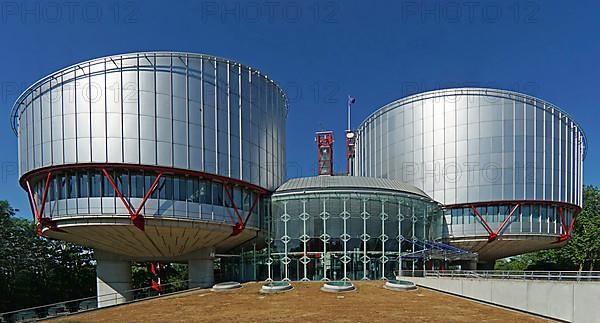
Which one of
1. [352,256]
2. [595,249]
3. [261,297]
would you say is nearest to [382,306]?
[261,297]

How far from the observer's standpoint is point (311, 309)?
74.2ft

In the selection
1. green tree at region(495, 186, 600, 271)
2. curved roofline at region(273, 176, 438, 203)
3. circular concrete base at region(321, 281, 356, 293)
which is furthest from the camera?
green tree at region(495, 186, 600, 271)

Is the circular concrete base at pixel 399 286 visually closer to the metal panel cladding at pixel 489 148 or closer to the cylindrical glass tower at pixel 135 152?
the cylindrical glass tower at pixel 135 152

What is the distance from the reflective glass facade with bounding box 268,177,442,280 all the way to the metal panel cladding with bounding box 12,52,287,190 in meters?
8.09

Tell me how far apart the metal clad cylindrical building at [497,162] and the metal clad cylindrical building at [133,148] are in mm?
28809

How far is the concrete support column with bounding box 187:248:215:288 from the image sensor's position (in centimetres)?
3869

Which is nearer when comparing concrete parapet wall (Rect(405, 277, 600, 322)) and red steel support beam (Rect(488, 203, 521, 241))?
concrete parapet wall (Rect(405, 277, 600, 322))

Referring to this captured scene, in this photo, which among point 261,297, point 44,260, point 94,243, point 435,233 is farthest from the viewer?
point 44,260

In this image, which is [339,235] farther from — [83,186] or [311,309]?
[83,186]

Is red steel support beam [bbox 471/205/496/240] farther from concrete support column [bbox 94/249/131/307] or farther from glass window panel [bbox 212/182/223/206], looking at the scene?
concrete support column [bbox 94/249/131/307]

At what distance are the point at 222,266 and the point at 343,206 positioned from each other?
55.0 feet

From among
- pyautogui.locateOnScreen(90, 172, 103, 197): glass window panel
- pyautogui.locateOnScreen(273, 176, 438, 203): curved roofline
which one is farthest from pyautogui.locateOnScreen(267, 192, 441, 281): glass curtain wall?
pyautogui.locateOnScreen(90, 172, 103, 197): glass window panel

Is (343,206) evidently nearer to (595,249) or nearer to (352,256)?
(352,256)

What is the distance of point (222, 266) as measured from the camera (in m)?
46.4
